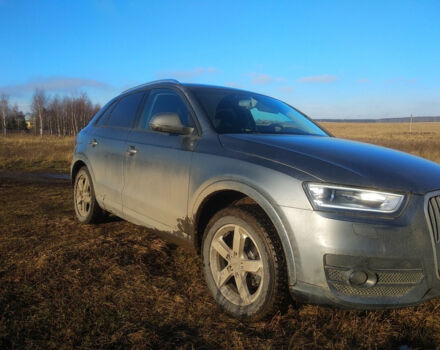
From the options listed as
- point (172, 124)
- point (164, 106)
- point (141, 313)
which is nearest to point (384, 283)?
→ point (141, 313)

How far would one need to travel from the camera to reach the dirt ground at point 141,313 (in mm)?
2248

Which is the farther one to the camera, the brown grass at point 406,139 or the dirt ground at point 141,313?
the brown grass at point 406,139

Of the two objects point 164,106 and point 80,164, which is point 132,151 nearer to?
point 164,106

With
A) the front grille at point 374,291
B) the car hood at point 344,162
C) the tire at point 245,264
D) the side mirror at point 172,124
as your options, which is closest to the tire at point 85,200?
the side mirror at point 172,124

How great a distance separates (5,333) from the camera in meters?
2.24

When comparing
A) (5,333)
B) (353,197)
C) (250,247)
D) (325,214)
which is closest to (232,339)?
(250,247)

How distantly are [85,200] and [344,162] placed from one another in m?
3.63

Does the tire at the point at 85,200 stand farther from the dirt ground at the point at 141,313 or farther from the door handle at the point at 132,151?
the door handle at the point at 132,151

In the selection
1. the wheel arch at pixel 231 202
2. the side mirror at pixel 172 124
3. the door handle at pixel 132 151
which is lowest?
the wheel arch at pixel 231 202

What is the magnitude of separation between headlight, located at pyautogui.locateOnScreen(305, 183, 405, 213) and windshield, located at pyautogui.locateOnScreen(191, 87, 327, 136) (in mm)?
1161

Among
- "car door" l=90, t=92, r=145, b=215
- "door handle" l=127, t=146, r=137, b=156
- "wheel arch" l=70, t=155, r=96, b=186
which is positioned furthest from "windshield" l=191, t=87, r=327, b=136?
"wheel arch" l=70, t=155, r=96, b=186

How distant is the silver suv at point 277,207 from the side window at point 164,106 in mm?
16

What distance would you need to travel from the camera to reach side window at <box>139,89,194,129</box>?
346 cm

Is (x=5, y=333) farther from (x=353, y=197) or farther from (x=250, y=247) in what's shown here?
(x=353, y=197)
